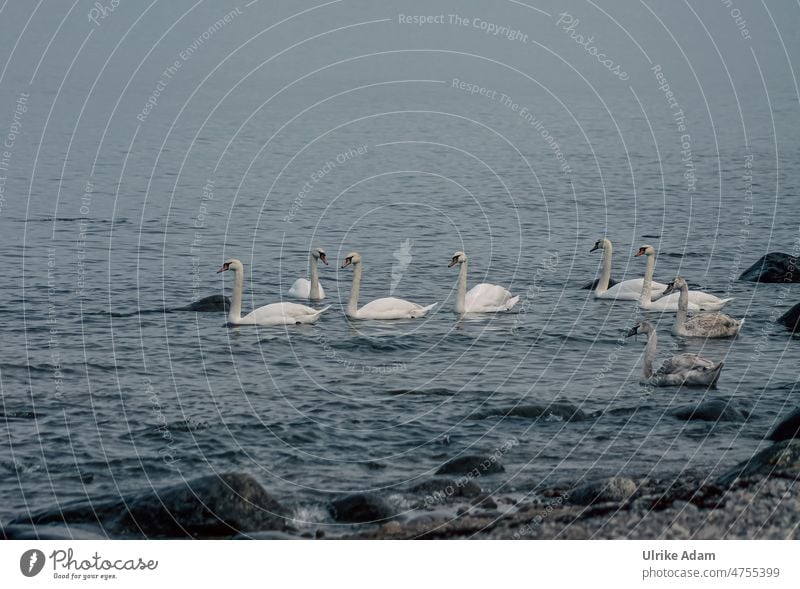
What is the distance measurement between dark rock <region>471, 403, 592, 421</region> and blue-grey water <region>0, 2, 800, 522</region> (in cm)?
26

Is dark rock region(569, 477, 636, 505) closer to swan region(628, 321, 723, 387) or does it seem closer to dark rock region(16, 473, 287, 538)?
dark rock region(16, 473, 287, 538)

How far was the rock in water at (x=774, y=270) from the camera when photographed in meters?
28.5

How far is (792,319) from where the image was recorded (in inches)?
957

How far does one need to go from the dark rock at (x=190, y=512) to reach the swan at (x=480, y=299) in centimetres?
1131

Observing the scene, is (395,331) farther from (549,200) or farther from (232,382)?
(549,200)

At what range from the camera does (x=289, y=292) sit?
27.8m

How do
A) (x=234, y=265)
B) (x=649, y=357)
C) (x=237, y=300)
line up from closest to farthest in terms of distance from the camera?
(x=649, y=357)
(x=237, y=300)
(x=234, y=265)

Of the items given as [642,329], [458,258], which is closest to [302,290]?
[458,258]

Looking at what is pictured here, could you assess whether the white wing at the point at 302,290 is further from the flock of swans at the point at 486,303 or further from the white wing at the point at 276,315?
the white wing at the point at 276,315

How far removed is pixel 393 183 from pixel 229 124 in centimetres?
1957

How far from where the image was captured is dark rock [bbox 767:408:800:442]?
661 inches

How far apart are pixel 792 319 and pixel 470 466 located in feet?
34.6

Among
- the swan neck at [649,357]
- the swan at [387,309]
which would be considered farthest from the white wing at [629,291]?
the swan neck at [649,357]

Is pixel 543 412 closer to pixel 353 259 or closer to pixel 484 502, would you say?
pixel 484 502
